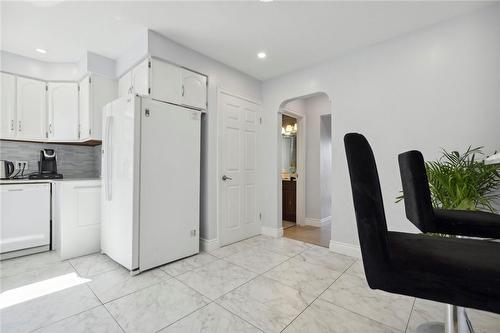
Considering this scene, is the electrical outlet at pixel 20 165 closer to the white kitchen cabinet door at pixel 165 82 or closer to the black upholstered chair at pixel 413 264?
the white kitchen cabinet door at pixel 165 82

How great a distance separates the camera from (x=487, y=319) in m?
1.59

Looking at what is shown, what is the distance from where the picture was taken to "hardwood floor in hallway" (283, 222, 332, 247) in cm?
338

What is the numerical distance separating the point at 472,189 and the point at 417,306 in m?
1.01

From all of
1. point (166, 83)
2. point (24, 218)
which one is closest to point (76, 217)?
point (24, 218)

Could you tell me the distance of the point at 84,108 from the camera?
3.15 meters

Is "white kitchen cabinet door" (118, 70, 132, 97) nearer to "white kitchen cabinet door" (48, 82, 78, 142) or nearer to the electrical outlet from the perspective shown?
"white kitchen cabinet door" (48, 82, 78, 142)

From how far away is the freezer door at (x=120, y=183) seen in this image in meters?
2.26

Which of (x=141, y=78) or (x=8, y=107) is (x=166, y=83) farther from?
(x=8, y=107)


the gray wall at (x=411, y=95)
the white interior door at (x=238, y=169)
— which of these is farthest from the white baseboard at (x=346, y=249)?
the white interior door at (x=238, y=169)

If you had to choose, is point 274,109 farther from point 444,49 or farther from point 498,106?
point 498,106

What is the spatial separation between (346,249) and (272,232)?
1.15 meters

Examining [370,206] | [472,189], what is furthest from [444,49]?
[370,206]

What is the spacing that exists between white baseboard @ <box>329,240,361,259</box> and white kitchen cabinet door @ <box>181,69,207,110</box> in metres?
2.46

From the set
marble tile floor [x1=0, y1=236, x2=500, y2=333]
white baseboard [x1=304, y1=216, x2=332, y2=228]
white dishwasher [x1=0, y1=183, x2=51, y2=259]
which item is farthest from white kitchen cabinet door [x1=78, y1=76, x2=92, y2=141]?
white baseboard [x1=304, y1=216, x2=332, y2=228]
